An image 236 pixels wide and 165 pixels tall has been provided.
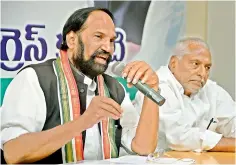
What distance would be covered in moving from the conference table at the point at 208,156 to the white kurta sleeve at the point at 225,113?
0.22 m

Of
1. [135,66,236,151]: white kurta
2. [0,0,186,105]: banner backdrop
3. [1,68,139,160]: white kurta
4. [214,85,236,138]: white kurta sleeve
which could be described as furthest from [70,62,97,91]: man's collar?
[214,85,236,138]: white kurta sleeve

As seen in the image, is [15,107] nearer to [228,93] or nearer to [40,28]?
[40,28]

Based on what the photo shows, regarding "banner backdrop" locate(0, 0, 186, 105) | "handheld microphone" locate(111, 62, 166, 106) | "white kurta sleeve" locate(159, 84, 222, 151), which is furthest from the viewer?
"white kurta sleeve" locate(159, 84, 222, 151)

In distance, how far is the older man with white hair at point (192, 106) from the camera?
1647 millimetres

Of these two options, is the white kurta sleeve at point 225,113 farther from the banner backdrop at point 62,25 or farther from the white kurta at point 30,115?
the white kurta at point 30,115

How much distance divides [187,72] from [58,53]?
0.52m

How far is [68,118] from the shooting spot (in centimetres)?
138

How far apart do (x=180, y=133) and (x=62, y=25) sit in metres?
0.61

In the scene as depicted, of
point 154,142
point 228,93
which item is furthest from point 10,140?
point 228,93

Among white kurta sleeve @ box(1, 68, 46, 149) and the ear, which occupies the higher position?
the ear

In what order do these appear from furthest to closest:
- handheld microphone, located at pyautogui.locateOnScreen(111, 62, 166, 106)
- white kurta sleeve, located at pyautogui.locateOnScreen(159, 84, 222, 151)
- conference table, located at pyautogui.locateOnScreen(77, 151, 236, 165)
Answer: white kurta sleeve, located at pyautogui.locateOnScreen(159, 84, 222, 151), conference table, located at pyautogui.locateOnScreen(77, 151, 236, 165), handheld microphone, located at pyautogui.locateOnScreen(111, 62, 166, 106)

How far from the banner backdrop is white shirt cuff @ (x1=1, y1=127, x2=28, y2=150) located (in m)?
0.28

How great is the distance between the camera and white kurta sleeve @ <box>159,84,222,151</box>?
1.63 m

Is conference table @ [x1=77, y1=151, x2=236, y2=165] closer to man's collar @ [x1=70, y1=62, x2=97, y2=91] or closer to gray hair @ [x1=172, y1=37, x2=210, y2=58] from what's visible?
man's collar @ [x1=70, y1=62, x2=97, y2=91]
